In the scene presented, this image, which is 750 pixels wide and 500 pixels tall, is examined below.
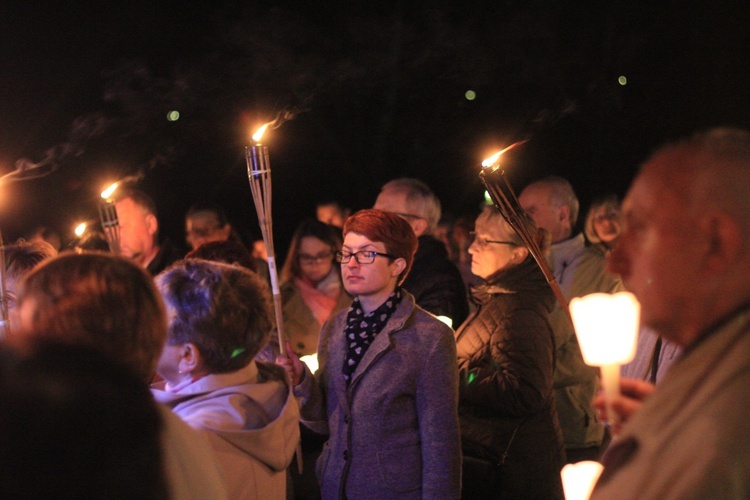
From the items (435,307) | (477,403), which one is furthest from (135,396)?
(435,307)

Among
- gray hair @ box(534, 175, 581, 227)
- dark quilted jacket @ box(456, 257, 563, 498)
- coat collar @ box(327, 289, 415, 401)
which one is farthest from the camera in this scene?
gray hair @ box(534, 175, 581, 227)

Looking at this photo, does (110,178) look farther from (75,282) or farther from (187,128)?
(75,282)

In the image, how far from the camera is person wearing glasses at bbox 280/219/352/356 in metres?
5.41

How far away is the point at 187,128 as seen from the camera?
10.3m

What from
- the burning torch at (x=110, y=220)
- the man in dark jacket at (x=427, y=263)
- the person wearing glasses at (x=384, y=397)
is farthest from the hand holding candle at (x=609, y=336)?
the burning torch at (x=110, y=220)

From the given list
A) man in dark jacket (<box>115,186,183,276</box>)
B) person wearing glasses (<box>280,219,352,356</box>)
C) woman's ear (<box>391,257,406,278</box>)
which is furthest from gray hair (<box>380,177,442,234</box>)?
man in dark jacket (<box>115,186,183,276</box>)

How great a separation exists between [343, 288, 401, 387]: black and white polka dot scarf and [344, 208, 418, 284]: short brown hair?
17 cm

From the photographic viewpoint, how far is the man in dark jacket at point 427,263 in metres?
4.59

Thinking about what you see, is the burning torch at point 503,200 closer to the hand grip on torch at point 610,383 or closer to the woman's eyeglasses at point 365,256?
the woman's eyeglasses at point 365,256

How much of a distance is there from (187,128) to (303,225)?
5197mm

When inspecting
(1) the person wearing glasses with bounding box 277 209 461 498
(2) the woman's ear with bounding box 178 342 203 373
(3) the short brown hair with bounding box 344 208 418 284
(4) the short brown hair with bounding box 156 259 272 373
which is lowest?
(1) the person wearing glasses with bounding box 277 209 461 498

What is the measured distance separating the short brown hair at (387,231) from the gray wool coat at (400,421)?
0.33 m

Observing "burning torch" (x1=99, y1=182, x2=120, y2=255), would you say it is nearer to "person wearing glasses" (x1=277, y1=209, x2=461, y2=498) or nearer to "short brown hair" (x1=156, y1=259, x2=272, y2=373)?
"person wearing glasses" (x1=277, y1=209, x2=461, y2=498)

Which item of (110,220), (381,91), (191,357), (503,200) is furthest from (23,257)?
(381,91)
